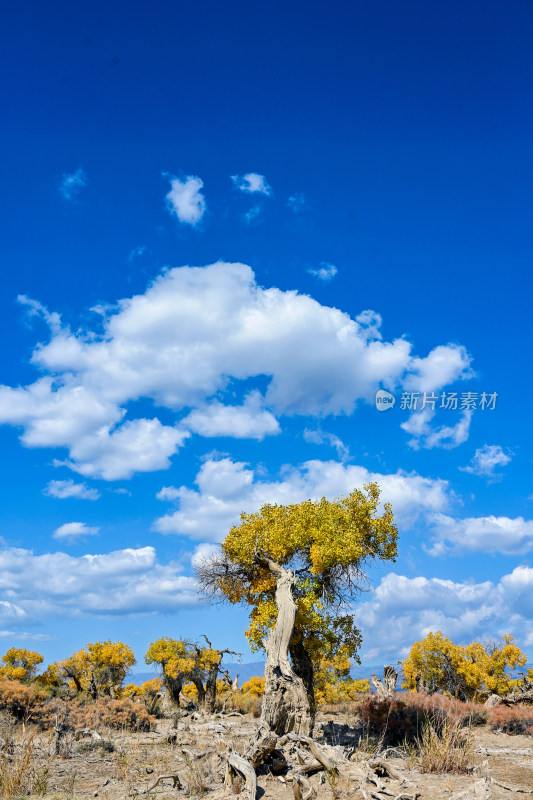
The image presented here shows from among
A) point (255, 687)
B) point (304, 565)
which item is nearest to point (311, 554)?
point (304, 565)

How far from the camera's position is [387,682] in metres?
22.9

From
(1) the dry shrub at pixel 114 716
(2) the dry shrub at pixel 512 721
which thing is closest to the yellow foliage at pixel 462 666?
(2) the dry shrub at pixel 512 721

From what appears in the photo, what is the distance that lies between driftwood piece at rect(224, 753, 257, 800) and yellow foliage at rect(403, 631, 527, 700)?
2523 cm

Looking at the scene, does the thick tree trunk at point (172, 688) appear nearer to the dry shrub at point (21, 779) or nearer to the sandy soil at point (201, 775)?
the sandy soil at point (201, 775)

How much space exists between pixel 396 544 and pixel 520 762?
21.8ft

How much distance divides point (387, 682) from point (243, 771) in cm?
1618

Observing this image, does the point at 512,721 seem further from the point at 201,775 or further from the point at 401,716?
the point at 201,775

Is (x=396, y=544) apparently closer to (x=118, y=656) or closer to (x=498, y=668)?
(x=498, y=668)

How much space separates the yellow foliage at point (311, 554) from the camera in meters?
16.9

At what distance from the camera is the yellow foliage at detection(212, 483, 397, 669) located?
16.9 meters

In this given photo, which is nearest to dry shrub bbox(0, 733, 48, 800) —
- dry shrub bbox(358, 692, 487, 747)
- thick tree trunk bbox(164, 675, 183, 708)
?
dry shrub bbox(358, 692, 487, 747)

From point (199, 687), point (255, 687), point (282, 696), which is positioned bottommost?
point (255, 687)

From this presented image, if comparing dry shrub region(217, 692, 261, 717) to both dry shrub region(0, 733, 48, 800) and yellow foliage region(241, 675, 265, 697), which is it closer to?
yellow foliage region(241, 675, 265, 697)

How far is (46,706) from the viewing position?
21.2 meters
